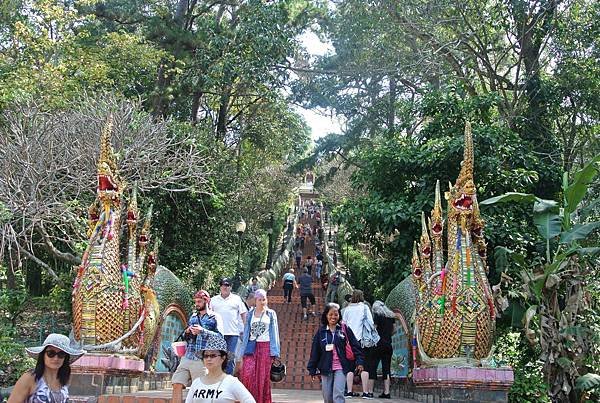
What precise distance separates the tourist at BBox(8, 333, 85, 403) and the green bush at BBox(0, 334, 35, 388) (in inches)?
289

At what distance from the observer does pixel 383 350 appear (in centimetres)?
1066

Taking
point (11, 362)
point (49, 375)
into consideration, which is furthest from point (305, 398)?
point (49, 375)

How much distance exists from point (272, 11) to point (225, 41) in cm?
154

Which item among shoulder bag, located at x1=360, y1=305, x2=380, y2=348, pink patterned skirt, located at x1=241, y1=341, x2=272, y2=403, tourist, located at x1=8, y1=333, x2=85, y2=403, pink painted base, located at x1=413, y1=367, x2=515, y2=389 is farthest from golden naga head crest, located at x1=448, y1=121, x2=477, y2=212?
tourist, located at x1=8, y1=333, x2=85, y2=403

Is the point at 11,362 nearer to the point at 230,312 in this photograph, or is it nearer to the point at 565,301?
the point at 230,312

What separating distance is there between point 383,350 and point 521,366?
2215mm

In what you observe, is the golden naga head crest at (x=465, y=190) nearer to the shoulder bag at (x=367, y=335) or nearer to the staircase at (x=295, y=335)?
the shoulder bag at (x=367, y=335)

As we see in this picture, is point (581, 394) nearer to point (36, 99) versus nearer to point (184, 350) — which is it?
point (184, 350)

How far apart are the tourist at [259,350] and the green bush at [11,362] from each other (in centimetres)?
512

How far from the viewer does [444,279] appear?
9.56m

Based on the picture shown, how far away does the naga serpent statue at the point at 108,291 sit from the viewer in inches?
372

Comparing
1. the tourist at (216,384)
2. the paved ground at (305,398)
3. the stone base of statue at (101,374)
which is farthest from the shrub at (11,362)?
the tourist at (216,384)

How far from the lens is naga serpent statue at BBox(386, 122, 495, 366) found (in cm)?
921

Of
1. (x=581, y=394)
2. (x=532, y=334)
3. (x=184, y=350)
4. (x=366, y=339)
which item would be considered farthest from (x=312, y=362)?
(x=581, y=394)
